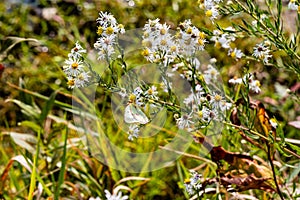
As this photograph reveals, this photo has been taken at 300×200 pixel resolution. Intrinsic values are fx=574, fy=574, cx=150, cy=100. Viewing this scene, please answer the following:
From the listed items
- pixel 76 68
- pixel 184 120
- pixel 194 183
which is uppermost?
pixel 76 68

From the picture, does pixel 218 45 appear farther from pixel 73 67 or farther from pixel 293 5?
pixel 73 67

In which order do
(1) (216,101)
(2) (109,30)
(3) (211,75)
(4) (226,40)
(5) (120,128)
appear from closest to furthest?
(2) (109,30), (1) (216,101), (4) (226,40), (3) (211,75), (5) (120,128)

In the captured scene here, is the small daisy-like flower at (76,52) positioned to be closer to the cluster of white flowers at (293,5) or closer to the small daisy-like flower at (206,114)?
the small daisy-like flower at (206,114)

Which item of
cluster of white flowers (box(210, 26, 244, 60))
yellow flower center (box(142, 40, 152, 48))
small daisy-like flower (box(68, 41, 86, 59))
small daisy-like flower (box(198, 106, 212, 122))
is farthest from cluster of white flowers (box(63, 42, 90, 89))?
cluster of white flowers (box(210, 26, 244, 60))

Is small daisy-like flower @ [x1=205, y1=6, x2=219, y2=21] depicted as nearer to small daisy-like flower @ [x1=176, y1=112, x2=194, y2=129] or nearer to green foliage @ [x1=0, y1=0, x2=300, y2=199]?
green foliage @ [x1=0, y1=0, x2=300, y2=199]

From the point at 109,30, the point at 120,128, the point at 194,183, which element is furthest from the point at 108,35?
the point at 120,128

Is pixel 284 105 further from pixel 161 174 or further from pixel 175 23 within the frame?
pixel 175 23

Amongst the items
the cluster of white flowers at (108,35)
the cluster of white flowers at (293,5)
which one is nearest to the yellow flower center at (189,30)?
the cluster of white flowers at (108,35)

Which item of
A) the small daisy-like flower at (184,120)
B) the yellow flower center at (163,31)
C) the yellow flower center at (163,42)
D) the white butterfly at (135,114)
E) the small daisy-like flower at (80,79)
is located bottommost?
the small daisy-like flower at (184,120)
